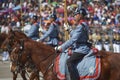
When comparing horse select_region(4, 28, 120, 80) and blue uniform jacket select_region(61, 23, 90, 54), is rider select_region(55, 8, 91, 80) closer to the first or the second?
blue uniform jacket select_region(61, 23, 90, 54)

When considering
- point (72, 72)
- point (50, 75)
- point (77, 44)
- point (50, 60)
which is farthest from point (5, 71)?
point (72, 72)

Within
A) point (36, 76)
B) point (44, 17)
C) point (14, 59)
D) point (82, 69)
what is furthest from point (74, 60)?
point (44, 17)

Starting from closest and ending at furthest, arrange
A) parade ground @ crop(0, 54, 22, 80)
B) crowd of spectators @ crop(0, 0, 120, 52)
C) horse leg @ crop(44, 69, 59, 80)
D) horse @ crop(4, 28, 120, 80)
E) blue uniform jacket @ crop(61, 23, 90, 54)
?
1. blue uniform jacket @ crop(61, 23, 90, 54)
2. horse @ crop(4, 28, 120, 80)
3. horse leg @ crop(44, 69, 59, 80)
4. parade ground @ crop(0, 54, 22, 80)
5. crowd of spectators @ crop(0, 0, 120, 52)

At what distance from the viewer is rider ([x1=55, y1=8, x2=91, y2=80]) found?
9.48 m

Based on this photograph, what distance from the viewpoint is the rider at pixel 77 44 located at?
9477mm

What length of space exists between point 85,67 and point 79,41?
0.58 metres

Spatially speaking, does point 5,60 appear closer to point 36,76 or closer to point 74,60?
point 36,76

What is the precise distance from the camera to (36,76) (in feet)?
40.8

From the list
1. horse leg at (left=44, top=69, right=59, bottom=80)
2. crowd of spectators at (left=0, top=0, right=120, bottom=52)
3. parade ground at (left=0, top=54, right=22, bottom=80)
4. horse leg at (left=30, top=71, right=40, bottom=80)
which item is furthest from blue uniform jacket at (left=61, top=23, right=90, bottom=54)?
crowd of spectators at (left=0, top=0, right=120, bottom=52)

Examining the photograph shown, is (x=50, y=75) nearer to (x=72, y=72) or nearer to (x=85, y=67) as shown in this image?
(x=72, y=72)

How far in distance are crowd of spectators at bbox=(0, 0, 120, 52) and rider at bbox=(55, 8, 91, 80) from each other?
40.1ft

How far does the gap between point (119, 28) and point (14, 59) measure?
11.6m

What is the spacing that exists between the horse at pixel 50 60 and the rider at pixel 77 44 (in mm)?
357

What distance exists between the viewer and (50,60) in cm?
1002
